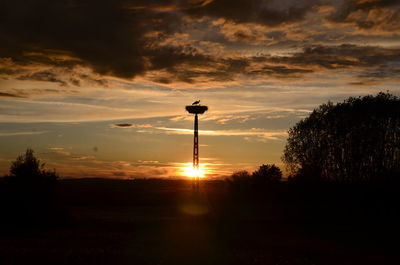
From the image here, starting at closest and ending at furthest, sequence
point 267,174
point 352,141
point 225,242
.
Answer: point 225,242 < point 352,141 < point 267,174

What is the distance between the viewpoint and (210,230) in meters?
38.1

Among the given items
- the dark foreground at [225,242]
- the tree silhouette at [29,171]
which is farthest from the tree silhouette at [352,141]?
the tree silhouette at [29,171]

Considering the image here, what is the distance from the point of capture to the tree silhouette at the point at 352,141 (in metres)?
56.9

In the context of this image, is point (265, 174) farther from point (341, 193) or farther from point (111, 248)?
point (111, 248)

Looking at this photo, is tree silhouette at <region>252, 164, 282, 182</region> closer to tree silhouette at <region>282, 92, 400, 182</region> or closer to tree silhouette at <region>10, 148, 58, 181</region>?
tree silhouette at <region>282, 92, 400, 182</region>

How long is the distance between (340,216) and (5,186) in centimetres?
3565

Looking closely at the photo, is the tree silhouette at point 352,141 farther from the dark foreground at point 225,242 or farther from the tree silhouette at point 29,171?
the tree silhouette at point 29,171

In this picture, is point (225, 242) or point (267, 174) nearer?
point (225, 242)

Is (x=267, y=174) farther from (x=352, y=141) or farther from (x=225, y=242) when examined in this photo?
(x=225, y=242)

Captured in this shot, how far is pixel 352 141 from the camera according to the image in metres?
58.2

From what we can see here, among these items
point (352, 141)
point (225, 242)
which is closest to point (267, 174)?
point (352, 141)

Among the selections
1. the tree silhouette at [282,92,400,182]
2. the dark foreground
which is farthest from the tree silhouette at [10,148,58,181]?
the tree silhouette at [282,92,400,182]

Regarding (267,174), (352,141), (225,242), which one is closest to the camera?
(225,242)

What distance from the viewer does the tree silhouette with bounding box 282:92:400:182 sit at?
56.9 meters
